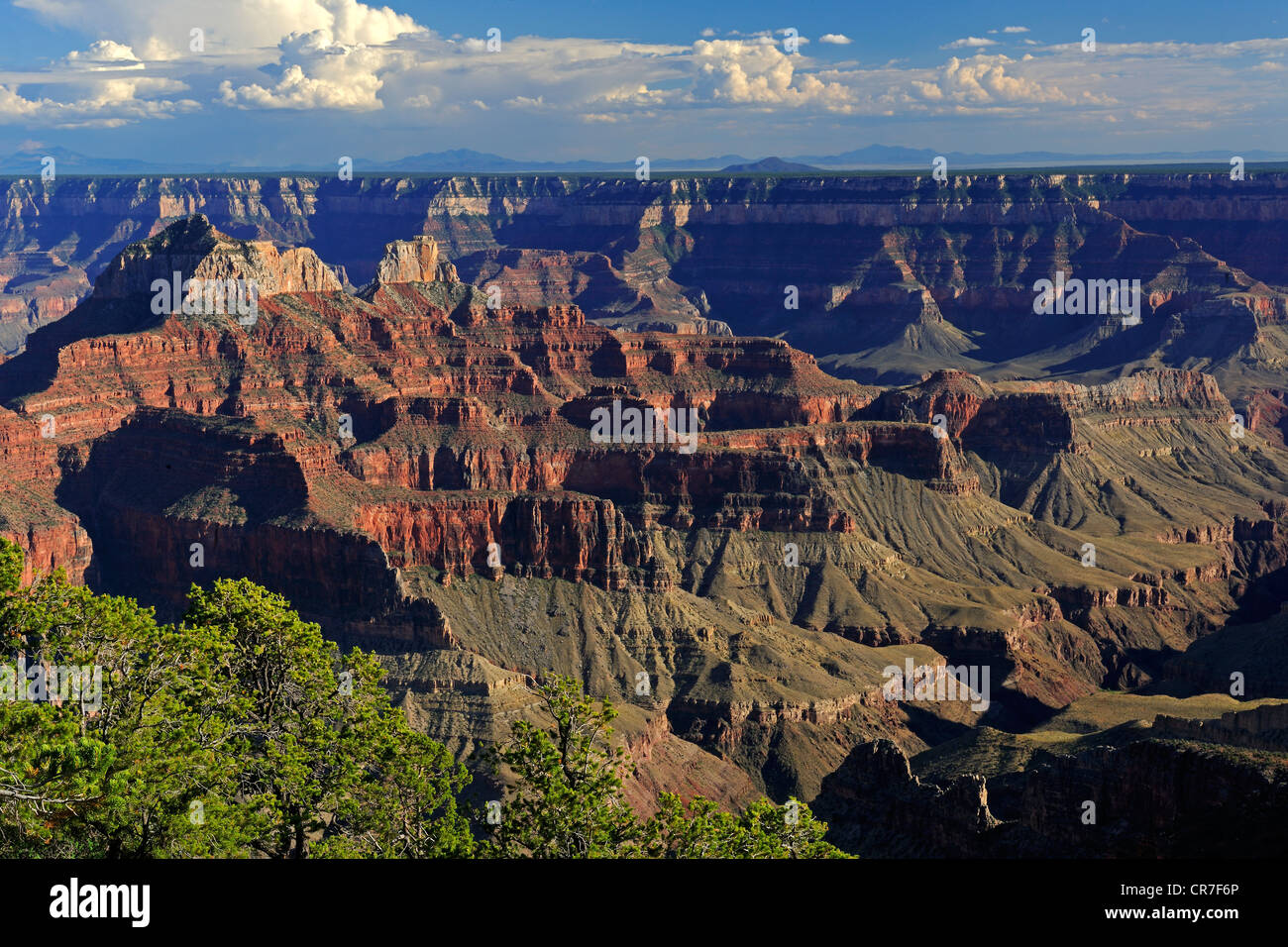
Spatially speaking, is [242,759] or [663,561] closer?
[242,759]

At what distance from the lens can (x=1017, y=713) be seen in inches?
5433

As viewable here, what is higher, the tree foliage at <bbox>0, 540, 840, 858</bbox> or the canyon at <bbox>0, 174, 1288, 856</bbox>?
the tree foliage at <bbox>0, 540, 840, 858</bbox>

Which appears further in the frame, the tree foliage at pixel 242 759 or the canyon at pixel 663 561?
the canyon at pixel 663 561

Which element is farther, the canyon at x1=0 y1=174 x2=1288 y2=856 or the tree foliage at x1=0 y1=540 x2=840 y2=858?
the canyon at x1=0 y1=174 x2=1288 y2=856

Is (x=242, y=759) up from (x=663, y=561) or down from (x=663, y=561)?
up

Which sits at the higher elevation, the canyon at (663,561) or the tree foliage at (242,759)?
the tree foliage at (242,759)
